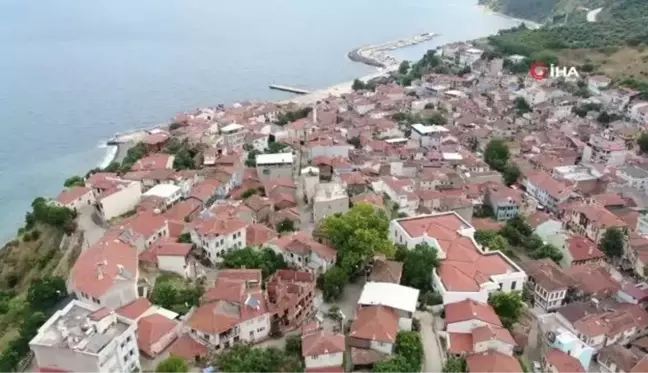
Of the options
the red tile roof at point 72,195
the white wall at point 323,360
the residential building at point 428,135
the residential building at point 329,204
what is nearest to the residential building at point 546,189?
the residential building at point 428,135

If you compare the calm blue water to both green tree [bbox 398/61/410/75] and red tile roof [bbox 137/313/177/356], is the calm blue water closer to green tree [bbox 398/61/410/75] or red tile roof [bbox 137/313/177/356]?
green tree [bbox 398/61/410/75]

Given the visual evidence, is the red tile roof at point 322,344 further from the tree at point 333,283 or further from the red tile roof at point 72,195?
the red tile roof at point 72,195

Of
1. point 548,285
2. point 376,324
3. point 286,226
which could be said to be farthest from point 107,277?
point 548,285

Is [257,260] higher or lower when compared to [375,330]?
higher

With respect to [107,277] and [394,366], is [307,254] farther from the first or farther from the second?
[107,277]

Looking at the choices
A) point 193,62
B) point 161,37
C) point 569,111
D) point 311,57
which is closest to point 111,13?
point 161,37

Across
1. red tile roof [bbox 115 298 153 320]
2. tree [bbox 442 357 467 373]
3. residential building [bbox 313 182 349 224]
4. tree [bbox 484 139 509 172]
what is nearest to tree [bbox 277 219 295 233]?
residential building [bbox 313 182 349 224]
